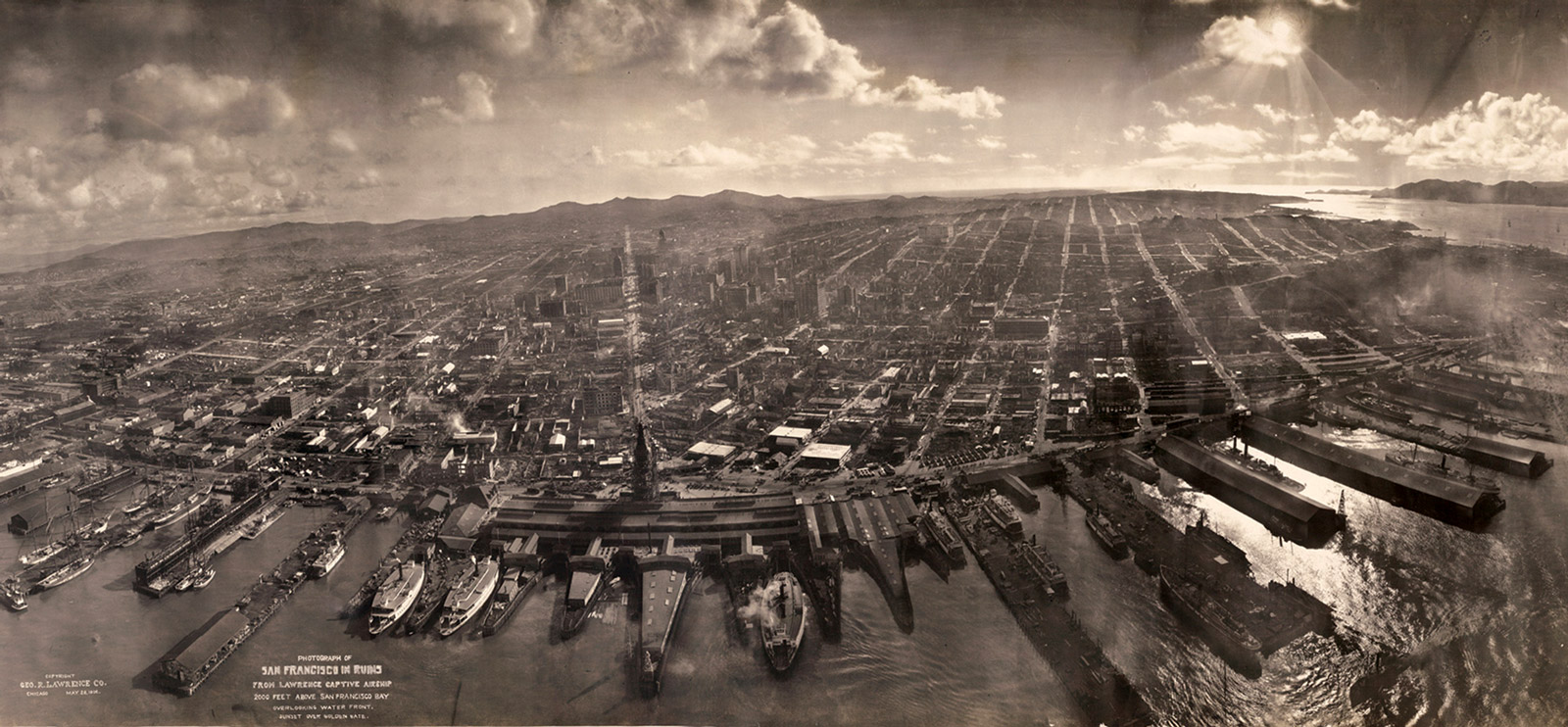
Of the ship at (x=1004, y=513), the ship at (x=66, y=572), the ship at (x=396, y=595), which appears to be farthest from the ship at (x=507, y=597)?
the ship at (x=1004, y=513)

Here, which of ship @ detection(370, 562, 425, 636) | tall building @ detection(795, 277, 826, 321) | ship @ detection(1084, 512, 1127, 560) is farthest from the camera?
tall building @ detection(795, 277, 826, 321)

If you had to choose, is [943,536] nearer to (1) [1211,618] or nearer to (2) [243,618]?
(1) [1211,618]

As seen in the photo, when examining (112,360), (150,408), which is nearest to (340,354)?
(150,408)

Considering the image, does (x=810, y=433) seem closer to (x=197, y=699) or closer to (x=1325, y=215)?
(x=197, y=699)

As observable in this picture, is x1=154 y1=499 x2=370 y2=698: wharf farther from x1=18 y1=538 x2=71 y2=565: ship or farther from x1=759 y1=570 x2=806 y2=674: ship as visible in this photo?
x1=759 y1=570 x2=806 y2=674: ship

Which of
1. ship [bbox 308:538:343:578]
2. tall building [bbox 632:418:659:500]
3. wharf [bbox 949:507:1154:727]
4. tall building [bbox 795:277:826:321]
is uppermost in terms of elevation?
tall building [bbox 795:277:826:321]

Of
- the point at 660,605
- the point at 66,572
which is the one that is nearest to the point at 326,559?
the point at 66,572

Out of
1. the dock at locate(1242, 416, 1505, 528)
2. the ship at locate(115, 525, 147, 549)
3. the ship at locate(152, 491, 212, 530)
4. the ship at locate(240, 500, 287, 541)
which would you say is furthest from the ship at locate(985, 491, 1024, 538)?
the ship at locate(115, 525, 147, 549)
